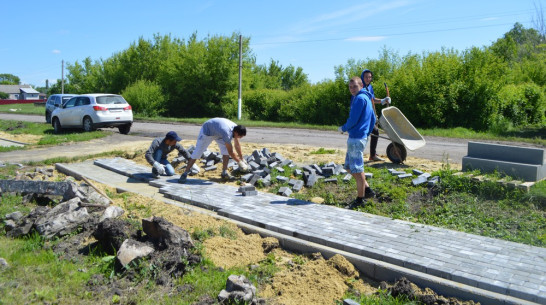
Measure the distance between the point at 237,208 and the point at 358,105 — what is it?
2.38 metres

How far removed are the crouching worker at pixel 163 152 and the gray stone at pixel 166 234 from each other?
435 cm

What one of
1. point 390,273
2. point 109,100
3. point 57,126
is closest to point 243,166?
point 390,273

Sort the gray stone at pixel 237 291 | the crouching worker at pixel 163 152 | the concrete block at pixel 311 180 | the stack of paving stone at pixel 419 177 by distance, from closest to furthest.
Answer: the gray stone at pixel 237 291, the stack of paving stone at pixel 419 177, the concrete block at pixel 311 180, the crouching worker at pixel 163 152

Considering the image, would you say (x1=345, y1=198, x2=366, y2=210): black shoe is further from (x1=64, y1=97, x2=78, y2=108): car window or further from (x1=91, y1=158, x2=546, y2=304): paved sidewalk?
(x1=64, y1=97, x2=78, y2=108): car window

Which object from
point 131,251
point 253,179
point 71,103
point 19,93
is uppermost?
point 19,93

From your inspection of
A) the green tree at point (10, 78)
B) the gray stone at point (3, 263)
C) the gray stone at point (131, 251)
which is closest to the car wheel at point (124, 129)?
the gray stone at point (3, 263)

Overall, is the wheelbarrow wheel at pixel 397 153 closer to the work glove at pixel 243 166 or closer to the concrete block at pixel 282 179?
the concrete block at pixel 282 179

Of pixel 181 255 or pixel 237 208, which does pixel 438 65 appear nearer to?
pixel 237 208

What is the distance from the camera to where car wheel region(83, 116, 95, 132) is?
19031mm

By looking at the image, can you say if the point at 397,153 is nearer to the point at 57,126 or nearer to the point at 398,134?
the point at 398,134

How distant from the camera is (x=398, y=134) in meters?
9.47

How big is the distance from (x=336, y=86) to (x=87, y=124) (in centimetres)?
1446

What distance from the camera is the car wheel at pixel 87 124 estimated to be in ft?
62.4

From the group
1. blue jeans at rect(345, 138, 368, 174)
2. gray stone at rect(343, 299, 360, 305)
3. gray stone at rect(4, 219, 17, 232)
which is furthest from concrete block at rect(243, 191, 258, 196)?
gray stone at rect(343, 299, 360, 305)
